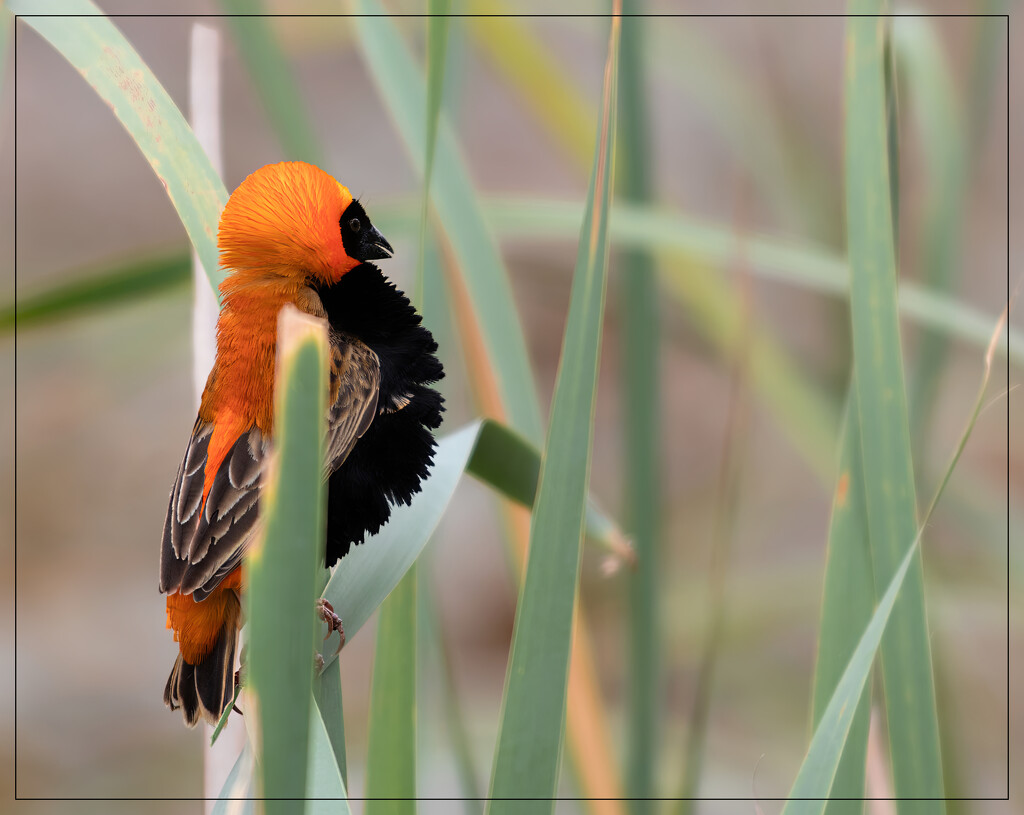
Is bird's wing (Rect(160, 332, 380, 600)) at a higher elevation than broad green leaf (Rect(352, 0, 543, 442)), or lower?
lower

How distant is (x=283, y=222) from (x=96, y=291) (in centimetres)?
28

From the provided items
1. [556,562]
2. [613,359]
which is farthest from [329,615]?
[613,359]

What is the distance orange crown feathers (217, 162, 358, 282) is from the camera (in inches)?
31.2

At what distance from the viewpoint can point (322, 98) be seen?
3416 millimetres

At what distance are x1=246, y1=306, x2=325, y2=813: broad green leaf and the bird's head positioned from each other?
1.45ft

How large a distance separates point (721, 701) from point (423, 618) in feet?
5.64

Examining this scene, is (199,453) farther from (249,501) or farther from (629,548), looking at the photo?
(629,548)

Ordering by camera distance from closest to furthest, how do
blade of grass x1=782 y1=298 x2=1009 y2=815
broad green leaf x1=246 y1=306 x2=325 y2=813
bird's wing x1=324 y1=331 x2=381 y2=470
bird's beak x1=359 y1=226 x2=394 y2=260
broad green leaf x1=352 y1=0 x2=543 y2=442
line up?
1. broad green leaf x1=246 y1=306 x2=325 y2=813
2. blade of grass x1=782 y1=298 x2=1009 y2=815
3. bird's wing x1=324 y1=331 x2=381 y2=470
4. bird's beak x1=359 y1=226 x2=394 y2=260
5. broad green leaf x1=352 y1=0 x2=543 y2=442

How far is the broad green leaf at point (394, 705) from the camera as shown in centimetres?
73

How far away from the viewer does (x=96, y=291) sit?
0.93 meters

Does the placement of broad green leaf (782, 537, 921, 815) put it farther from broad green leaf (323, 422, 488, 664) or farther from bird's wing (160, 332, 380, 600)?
bird's wing (160, 332, 380, 600)

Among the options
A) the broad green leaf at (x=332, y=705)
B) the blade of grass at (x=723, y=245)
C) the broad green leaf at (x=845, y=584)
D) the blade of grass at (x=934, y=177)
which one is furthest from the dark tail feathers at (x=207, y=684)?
the blade of grass at (x=934, y=177)

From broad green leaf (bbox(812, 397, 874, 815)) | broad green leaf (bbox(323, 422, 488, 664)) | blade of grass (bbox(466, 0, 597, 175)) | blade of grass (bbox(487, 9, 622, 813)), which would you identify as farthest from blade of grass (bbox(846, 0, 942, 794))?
blade of grass (bbox(466, 0, 597, 175))

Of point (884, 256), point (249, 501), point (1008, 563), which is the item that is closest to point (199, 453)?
point (249, 501)
